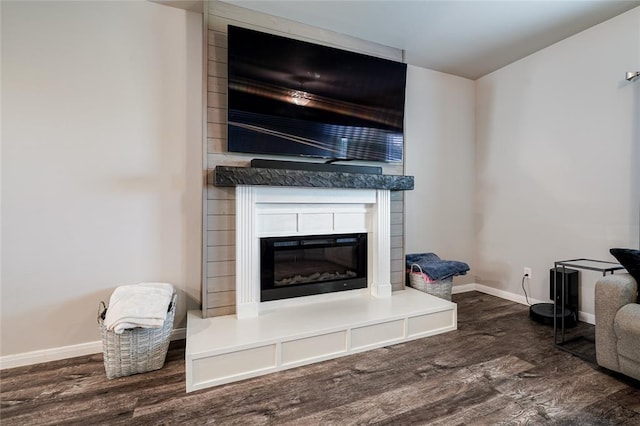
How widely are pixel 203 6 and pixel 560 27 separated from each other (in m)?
2.92

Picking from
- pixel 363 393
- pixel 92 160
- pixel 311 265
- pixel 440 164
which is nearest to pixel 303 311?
pixel 311 265

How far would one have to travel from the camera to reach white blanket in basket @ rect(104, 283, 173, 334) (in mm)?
1849

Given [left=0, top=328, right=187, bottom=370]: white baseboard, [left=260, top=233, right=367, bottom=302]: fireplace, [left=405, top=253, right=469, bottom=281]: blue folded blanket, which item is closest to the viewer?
[left=0, top=328, right=187, bottom=370]: white baseboard

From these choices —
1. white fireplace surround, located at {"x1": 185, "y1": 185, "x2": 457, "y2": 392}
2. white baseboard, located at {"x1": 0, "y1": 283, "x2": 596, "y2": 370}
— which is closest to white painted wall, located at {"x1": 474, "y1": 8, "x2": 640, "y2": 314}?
white fireplace surround, located at {"x1": 185, "y1": 185, "x2": 457, "y2": 392}

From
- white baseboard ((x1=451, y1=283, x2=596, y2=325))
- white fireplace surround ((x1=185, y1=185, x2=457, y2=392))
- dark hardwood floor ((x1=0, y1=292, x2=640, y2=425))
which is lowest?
dark hardwood floor ((x1=0, y1=292, x2=640, y2=425))

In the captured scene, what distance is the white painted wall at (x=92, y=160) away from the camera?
206cm

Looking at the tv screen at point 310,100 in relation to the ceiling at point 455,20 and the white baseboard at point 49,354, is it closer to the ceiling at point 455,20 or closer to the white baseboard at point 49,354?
the ceiling at point 455,20

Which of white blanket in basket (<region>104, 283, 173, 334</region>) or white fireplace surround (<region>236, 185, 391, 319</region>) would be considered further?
white fireplace surround (<region>236, 185, 391, 319</region>)

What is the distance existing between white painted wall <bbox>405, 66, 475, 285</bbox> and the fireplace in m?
0.91

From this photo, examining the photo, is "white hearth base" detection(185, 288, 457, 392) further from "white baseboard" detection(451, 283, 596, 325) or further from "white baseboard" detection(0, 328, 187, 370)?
"white baseboard" detection(451, 283, 596, 325)

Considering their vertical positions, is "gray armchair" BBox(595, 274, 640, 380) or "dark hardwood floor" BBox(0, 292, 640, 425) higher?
"gray armchair" BBox(595, 274, 640, 380)

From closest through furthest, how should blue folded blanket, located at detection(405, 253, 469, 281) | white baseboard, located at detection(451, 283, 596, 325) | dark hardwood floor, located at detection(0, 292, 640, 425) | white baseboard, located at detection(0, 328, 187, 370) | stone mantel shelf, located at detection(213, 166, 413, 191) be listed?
dark hardwood floor, located at detection(0, 292, 640, 425)
white baseboard, located at detection(0, 328, 187, 370)
stone mantel shelf, located at detection(213, 166, 413, 191)
white baseboard, located at detection(451, 283, 596, 325)
blue folded blanket, located at detection(405, 253, 469, 281)

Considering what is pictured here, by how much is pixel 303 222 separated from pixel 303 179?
0.40 metres

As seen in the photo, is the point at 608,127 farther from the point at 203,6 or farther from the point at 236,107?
the point at 203,6
